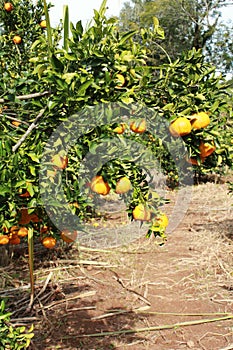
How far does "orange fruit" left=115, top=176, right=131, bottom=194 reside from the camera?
43.5 inches

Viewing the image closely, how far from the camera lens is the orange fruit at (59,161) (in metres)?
1.14

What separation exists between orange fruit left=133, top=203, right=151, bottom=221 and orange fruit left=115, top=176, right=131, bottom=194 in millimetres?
93

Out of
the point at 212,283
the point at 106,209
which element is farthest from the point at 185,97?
the point at 106,209

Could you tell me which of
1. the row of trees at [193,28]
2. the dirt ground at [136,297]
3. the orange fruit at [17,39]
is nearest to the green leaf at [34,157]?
the dirt ground at [136,297]

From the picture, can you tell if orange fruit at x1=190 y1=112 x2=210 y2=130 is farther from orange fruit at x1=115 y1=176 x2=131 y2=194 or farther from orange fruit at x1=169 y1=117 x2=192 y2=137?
orange fruit at x1=115 y1=176 x2=131 y2=194

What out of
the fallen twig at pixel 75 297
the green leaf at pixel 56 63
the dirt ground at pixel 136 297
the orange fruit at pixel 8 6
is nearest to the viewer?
the green leaf at pixel 56 63

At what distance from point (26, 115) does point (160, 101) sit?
19.0 inches

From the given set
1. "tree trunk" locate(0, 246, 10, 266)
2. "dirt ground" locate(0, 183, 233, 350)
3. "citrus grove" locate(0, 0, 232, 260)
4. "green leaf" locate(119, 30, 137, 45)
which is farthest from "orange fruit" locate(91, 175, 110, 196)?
"tree trunk" locate(0, 246, 10, 266)

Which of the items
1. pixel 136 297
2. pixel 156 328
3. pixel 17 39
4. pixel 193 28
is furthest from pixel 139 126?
pixel 193 28

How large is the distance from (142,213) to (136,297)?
5.69ft

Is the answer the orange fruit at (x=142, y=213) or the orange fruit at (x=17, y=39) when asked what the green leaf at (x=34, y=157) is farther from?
the orange fruit at (x=17, y=39)

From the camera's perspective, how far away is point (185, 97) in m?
1.19

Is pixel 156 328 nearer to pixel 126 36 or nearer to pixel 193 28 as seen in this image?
pixel 126 36

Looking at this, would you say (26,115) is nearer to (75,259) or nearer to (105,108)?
(105,108)
